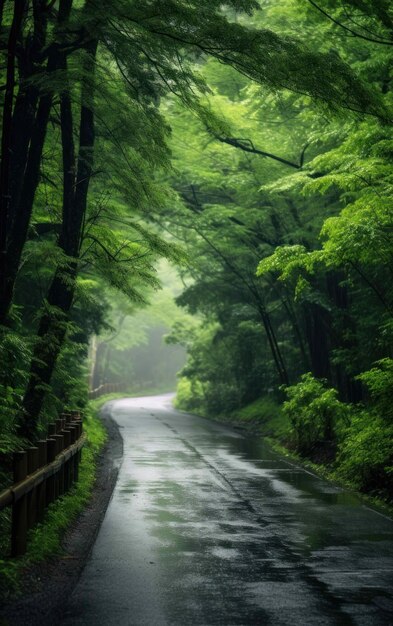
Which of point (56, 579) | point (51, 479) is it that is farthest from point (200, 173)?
point (56, 579)

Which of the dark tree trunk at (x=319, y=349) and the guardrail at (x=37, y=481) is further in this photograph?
the dark tree trunk at (x=319, y=349)

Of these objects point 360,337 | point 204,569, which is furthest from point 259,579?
point 360,337

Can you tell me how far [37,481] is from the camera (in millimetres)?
8008

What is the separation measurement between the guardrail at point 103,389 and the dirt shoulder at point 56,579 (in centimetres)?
3623

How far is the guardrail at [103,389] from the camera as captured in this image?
48750 mm

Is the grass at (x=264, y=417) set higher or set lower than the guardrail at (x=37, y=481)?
higher

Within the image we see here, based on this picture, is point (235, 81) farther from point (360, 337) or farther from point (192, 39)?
point (192, 39)

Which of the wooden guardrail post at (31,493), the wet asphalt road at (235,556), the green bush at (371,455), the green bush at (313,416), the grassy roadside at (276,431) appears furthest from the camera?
the green bush at (313,416)

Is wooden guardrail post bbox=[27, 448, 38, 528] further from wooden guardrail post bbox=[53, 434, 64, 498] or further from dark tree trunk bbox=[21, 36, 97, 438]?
dark tree trunk bbox=[21, 36, 97, 438]

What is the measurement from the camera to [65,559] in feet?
25.3

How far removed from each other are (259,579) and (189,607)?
113cm

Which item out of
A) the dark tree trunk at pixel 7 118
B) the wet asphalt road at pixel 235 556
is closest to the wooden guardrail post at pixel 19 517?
the wet asphalt road at pixel 235 556

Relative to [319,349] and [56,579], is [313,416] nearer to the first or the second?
[319,349]

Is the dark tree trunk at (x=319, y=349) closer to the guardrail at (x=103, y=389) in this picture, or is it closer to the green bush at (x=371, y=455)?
the green bush at (x=371, y=455)
